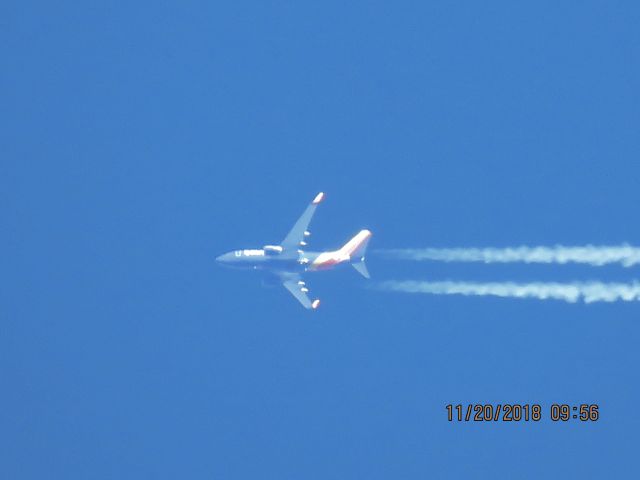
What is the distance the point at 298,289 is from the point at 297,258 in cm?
243

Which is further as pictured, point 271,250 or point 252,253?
point 252,253

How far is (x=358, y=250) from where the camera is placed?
73.0 metres

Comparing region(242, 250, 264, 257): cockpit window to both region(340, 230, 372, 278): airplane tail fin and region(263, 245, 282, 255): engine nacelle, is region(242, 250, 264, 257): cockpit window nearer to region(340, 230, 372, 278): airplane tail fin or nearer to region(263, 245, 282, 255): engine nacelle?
region(263, 245, 282, 255): engine nacelle

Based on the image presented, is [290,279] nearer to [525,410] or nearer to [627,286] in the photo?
[525,410]

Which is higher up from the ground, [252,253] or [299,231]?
[299,231]

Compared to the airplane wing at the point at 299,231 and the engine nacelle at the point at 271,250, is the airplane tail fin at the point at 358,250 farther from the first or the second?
the engine nacelle at the point at 271,250

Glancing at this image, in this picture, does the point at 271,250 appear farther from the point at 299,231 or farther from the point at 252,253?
the point at 299,231

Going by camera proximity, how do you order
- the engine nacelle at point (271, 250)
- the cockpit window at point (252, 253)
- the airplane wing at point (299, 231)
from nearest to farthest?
the engine nacelle at point (271, 250)
the cockpit window at point (252, 253)
the airplane wing at point (299, 231)

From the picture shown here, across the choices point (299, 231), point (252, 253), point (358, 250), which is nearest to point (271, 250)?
point (252, 253)

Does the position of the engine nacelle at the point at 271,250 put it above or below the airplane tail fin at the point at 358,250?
below

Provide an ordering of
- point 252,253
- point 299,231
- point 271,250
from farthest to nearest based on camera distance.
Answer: point 299,231
point 252,253
point 271,250

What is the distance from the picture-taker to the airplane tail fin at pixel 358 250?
72.8 meters

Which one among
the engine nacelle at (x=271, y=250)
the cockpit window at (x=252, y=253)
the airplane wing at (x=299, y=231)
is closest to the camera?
the engine nacelle at (x=271, y=250)

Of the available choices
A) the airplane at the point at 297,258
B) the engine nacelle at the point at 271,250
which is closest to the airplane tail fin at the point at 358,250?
the airplane at the point at 297,258
